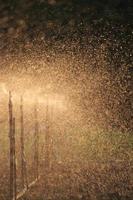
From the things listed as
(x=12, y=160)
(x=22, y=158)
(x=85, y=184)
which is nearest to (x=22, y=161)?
(x=22, y=158)

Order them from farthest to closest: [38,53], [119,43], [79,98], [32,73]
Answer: [79,98] < [32,73] < [38,53] < [119,43]

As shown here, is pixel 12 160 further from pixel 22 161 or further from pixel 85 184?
pixel 85 184

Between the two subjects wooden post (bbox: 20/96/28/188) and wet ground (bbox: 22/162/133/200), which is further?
wet ground (bbox: 22/162/133/200)

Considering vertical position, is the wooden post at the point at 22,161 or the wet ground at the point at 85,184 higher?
the wooden post at the point at 22,161

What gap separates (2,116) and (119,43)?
306 centimetres

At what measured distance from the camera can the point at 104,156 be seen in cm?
2269

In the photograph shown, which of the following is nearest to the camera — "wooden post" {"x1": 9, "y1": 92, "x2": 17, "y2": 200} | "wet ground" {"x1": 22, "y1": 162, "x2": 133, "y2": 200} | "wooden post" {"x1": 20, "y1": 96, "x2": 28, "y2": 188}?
"wooden post" {"x1": 9, "y1": 92, "x2": 17, "y2": 200}

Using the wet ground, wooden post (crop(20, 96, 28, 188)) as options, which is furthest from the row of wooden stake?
the wet ground

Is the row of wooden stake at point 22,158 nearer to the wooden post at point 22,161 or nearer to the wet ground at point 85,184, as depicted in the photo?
the wooden post at point 22,161

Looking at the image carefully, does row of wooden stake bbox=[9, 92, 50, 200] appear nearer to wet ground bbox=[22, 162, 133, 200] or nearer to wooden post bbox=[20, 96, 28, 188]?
wooden post bbox=[20, 96, 28, 188]

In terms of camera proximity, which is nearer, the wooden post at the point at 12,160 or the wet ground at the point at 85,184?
the wooden post at the point at 12,160

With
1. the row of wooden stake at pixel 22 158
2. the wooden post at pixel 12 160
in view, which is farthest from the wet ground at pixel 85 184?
the wooden post at pixel 12 160

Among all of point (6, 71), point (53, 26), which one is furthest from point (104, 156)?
point (53, 26)

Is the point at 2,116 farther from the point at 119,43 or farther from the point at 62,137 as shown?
the point at 62,137
